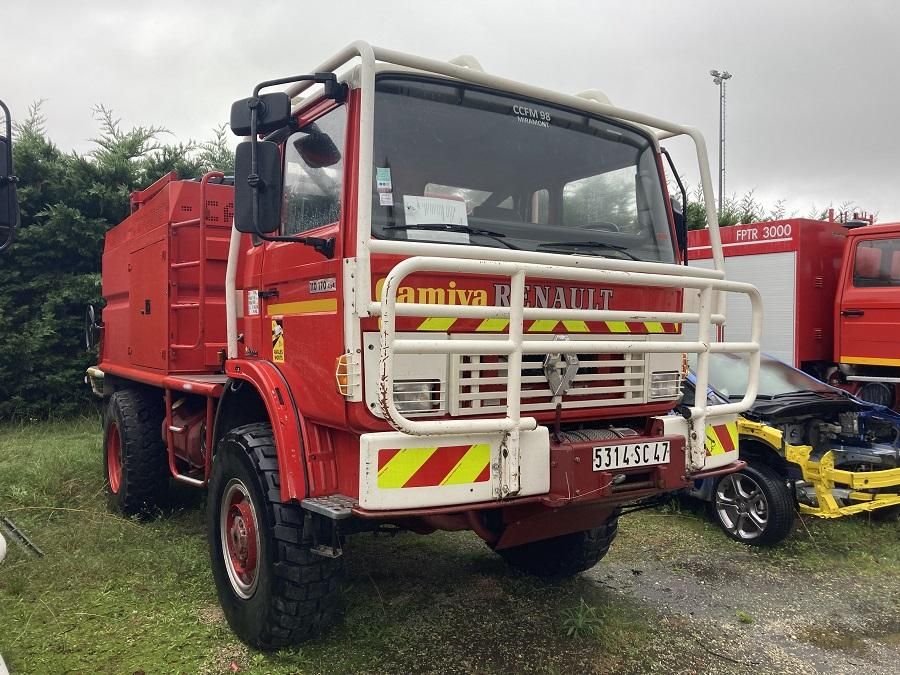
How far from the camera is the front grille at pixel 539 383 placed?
2811mm

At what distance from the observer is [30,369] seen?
980 centimetres

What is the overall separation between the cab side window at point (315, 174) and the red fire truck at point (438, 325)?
13 millimetres

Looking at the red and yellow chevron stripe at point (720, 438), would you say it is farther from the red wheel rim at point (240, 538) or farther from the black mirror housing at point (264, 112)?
the black mirror housing at point (264, 112)

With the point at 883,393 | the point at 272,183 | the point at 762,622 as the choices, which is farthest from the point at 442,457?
the point at 883,393

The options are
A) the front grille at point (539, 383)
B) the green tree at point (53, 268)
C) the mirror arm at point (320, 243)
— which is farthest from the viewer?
the green tree at point (53, 268)

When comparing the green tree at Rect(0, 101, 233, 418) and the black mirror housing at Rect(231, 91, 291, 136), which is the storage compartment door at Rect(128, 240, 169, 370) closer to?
the black mirror housing at Rect(231, 91, 291, 136)

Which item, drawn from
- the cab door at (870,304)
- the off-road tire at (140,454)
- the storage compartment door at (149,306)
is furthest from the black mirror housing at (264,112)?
the cab door at (870,304)

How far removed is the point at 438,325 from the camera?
2830mm

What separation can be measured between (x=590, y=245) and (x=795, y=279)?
5.40 meters

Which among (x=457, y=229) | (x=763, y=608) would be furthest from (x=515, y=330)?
(x=763, y=608)

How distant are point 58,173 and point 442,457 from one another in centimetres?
978

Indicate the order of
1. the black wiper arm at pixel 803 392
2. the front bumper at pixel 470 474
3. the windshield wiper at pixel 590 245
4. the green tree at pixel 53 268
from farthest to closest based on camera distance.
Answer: the green tree at pixel 53 268, the black wiper arm at pixel 803 392, the windshield wiper at pixel 590 245, the front bumper at pixel 470 474

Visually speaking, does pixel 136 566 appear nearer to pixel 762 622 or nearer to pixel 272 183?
pixel 272 183

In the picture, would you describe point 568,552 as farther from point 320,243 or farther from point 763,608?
point 320,243
